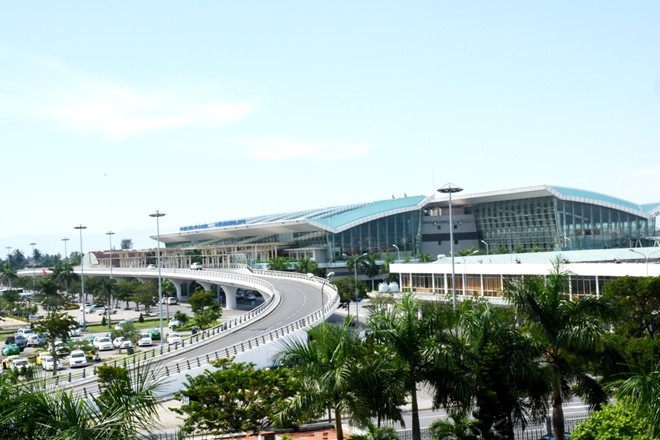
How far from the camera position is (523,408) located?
61.4 ft

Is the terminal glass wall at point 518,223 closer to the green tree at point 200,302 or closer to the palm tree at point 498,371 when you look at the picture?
the green tree at point 200,302

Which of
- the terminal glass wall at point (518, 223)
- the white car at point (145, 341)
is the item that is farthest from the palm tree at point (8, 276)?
the white car at point (145, 341)

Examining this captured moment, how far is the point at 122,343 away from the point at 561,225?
6550cm

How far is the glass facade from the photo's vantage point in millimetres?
102375

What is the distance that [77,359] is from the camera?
50969 millimetres

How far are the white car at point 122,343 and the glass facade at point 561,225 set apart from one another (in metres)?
56.6

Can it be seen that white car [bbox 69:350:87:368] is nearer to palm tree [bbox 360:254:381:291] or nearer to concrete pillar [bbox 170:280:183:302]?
palm tree [bbox 360:254:381:291]

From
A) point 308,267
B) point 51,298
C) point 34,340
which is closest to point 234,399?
point 34,340

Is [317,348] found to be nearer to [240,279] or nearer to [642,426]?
[642,426]

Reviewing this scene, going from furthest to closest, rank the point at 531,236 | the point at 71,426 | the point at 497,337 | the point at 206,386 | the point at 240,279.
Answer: the point at 531,236
the point at 240,279
the point at 206,386
the point at 497,337
the point at 71,426

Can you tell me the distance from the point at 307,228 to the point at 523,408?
9184cm

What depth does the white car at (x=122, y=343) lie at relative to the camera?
59338mm

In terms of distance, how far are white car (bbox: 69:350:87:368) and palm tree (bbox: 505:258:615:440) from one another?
3932 cm

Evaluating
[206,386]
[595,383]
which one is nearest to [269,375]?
[206,386]
